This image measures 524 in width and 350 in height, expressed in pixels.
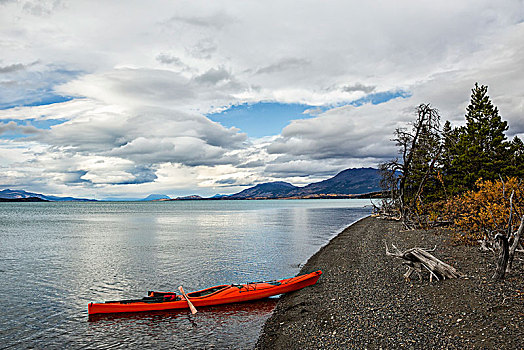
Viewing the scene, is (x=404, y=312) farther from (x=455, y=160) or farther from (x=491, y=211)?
(x=455, y=160)

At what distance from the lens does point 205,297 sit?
55.5 ft

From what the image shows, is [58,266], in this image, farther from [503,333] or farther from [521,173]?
[521,173]

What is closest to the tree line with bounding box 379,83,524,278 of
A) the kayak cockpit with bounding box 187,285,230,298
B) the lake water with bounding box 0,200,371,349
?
the lake water with bounding box 0,200,371,349

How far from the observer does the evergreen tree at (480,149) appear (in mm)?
37500

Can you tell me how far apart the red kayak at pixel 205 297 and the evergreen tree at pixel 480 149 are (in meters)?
27.6

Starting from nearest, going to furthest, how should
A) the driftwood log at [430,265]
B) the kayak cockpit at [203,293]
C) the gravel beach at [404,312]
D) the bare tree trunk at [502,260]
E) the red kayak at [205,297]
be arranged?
the gravel beach at [404,312] < the bare tree trunk at [502,260] < the driftwood log at [430,265] < the red kayak at [205,297] < the kayak cockpit at [203,293]

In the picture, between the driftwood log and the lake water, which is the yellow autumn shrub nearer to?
the driftwood log

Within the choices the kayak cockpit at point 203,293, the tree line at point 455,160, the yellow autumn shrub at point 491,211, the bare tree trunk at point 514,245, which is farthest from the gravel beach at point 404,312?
the tree line at point 455,160


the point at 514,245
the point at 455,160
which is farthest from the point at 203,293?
the point at 455,160

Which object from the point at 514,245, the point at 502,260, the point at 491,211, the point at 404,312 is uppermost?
the point at 491,211

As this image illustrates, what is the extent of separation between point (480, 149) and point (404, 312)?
33962 mm

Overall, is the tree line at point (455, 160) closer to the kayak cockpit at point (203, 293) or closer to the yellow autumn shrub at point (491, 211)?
the yellow autumn shrub at point (491, 211)

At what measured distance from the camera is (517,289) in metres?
12.2

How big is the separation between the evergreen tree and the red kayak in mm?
27582
